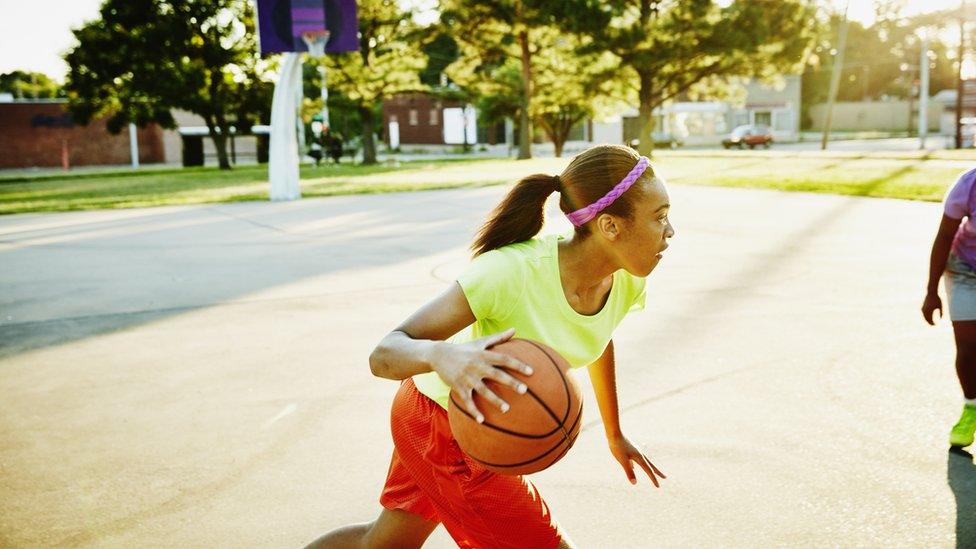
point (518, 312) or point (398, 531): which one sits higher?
point (518, 312)

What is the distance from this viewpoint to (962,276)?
4.02 meters

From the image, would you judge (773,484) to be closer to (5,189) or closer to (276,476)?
(276,476)

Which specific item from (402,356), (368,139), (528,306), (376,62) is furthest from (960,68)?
(402,356)

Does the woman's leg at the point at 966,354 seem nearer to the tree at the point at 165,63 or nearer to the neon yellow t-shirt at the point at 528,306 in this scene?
the neon yellow t-shirt at the point at 528,306

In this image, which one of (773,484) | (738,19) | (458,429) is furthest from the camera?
(738,19)

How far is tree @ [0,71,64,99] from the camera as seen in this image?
8854 centimetres

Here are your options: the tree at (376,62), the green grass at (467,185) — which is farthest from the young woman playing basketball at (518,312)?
the tree at (376,62)

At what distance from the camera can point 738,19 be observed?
33094 mm

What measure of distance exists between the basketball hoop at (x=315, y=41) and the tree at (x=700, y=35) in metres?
17.1

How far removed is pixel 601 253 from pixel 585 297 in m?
0.15

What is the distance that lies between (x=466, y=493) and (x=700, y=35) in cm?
3383

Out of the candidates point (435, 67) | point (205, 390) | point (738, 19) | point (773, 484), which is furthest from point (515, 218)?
point (435, 67)

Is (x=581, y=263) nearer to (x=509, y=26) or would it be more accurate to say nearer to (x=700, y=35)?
(x=700, y=35)

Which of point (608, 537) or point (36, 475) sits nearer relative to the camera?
point (608, 537)
